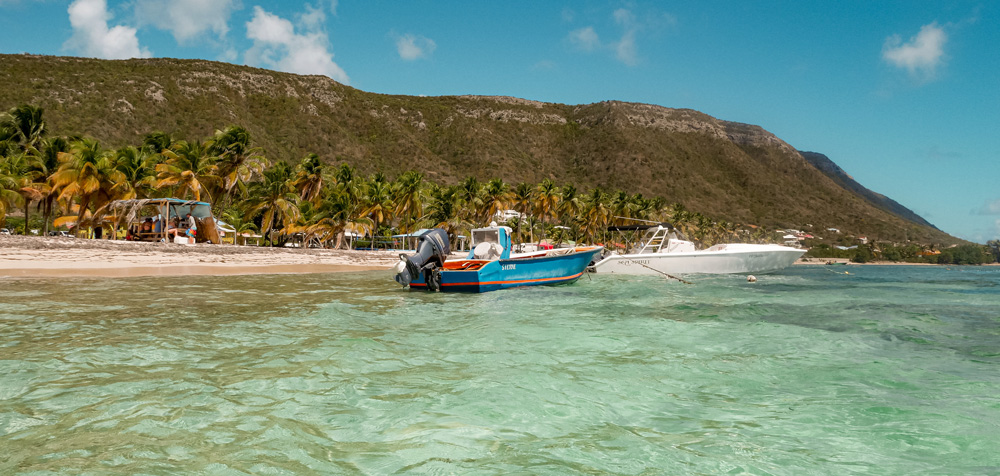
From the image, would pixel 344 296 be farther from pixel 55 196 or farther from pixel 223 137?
pixel 55 196

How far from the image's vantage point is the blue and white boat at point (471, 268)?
1723 cm

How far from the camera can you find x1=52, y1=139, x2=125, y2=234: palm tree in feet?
112

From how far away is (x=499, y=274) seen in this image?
58.9 feet

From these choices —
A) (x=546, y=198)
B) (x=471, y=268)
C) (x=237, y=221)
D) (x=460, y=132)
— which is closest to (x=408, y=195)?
(x=237, y=221)

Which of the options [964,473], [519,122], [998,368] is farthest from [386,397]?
[519,122]

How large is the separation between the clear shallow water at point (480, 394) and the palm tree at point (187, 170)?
28596 millimetres

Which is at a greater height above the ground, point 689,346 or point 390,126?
point 390,126

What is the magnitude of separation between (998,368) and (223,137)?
4408 centimetres

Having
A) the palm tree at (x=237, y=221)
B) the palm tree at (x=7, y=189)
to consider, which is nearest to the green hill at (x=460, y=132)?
the palm tree at (x=237, y=221)

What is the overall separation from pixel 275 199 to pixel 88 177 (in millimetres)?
13858

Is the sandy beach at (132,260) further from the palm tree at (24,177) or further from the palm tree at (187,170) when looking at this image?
the palm tree at (24,177)

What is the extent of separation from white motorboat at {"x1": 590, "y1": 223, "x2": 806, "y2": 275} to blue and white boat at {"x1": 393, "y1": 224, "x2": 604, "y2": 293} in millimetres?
10020

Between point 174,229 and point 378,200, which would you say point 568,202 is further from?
point 174,229

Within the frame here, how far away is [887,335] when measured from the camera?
406 inches
